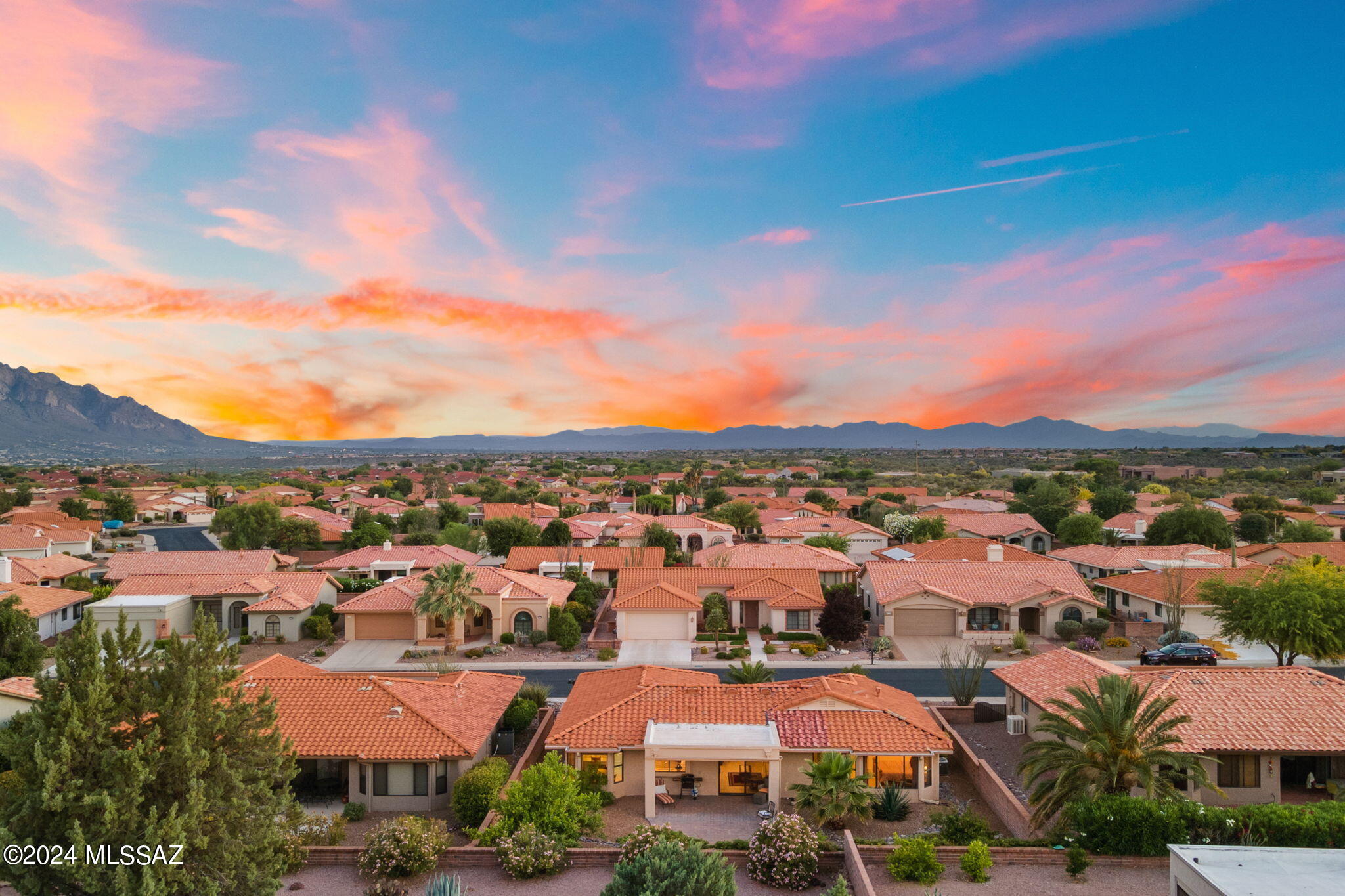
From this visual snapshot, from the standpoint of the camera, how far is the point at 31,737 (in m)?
14.0

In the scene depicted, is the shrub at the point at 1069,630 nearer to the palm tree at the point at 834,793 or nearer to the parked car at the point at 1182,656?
the parked car at the point at 1182,656

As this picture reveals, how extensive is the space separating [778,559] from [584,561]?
575 inches

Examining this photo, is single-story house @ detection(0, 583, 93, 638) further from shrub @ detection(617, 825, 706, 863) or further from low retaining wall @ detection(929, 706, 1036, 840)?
low retaining wall @ detection(929, 706, 1036, 840)

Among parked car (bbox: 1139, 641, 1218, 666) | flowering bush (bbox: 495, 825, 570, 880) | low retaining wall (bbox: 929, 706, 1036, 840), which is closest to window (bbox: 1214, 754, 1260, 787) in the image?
low retaining wall (bbox: 929, 706, 1036, 840)

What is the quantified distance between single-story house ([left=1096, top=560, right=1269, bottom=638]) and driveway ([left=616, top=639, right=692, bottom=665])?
27893mm

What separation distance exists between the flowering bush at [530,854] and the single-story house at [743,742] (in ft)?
16.5

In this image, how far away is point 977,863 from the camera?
17.3m

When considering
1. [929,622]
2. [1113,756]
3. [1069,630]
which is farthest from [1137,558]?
[1113,756]

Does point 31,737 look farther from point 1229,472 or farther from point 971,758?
point 1229,472

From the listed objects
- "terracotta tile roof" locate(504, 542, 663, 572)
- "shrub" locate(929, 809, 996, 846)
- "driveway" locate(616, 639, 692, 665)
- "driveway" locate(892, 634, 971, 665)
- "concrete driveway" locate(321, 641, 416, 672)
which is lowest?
"driveway" locate(892, 634, 971, 665)

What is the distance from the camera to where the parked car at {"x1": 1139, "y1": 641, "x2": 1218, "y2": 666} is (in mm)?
38781

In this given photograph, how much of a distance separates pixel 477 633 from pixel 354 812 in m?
23.7

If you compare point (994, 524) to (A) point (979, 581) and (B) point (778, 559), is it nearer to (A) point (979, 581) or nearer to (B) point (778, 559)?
(A) point (979, 581)

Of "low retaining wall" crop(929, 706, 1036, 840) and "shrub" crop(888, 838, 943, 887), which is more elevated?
"shrub" crop(888, 838, 943, 887)
